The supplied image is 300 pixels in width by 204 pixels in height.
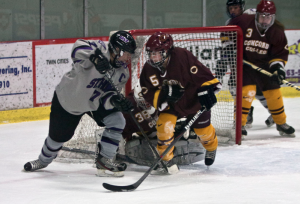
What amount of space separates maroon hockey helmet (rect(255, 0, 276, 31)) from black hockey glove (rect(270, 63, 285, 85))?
36 centimetres

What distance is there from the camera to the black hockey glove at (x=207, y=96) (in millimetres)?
2957

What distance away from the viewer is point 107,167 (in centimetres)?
301

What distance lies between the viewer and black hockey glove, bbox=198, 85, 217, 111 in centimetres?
296

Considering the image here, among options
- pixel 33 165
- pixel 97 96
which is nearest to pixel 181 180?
pixel 97 96

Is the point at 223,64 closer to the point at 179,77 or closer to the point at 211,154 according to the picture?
the point at 211,154

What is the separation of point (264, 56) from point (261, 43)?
4.9 inches

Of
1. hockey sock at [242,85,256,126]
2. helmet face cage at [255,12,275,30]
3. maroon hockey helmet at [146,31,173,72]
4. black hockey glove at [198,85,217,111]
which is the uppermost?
helmet face cage at [255,12,275,30]

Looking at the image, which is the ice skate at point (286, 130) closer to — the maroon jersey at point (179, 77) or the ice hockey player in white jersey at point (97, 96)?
Result: the maroon jersey at point (179, 77)

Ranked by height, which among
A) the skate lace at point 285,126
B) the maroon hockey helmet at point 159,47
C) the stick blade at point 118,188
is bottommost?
the stick blade at point 118,188

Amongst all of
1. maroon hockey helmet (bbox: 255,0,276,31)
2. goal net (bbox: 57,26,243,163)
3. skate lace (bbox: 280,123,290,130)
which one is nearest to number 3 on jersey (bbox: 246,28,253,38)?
maroon hockey helmet (bbox: 255,0,276,31)

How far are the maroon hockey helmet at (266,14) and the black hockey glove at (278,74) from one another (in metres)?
0.36

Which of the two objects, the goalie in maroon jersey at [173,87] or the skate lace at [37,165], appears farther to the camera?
the skate lace at [37,165]

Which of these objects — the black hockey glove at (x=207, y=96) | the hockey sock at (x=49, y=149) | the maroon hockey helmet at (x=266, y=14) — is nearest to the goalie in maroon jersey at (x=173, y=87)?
the black hockey glove at (x=207, y=96)

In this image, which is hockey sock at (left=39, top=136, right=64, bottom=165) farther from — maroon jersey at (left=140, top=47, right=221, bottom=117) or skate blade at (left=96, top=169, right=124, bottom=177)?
maroon jersey at (left=140, top=47, right=221, bottom=117)
